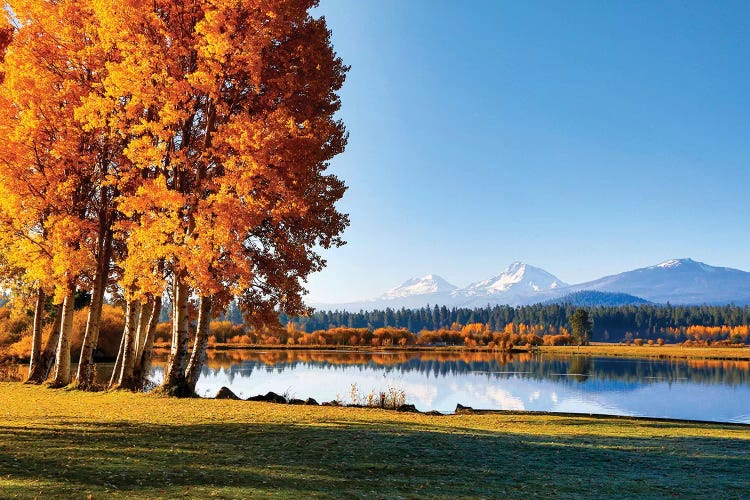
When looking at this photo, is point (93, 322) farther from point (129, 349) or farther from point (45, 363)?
point (45, 363)

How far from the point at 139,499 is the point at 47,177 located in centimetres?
1846

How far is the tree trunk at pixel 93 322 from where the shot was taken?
23750mm

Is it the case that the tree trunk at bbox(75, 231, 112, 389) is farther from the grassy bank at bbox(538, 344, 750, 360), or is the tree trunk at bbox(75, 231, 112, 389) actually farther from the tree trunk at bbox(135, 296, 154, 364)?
the grassy bank at bbox(538, 344, 750, 360)

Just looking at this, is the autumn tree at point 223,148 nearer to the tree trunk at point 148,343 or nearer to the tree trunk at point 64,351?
the tree trunk at point 148,343

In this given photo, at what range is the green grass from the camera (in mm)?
9680

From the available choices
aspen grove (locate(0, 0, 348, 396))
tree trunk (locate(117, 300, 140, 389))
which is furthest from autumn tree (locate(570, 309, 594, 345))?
tree trunk (locate(117, 300, 140, 389))

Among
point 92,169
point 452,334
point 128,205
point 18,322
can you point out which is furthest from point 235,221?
point 452,334

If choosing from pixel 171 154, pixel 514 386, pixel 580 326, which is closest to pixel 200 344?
pixel 171 154

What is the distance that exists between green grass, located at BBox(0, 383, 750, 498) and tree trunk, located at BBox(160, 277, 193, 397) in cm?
167

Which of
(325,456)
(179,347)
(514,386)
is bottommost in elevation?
(514,386)

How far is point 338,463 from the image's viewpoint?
11766 millimetres

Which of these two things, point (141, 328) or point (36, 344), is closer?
point (141, 328)

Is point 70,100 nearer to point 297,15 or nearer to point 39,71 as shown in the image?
point 39,71

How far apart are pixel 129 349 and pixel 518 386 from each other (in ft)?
120
